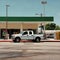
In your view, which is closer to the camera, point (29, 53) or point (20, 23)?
point (29, 53)

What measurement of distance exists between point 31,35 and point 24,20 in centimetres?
1821

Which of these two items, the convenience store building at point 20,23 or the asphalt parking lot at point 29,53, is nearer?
the asphalt parking lot at point 29,53

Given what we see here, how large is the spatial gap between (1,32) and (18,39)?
1803cm

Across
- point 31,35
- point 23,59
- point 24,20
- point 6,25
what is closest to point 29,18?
point 24,20

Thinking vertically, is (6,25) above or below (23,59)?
above

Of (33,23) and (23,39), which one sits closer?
(23,39)

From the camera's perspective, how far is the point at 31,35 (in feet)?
138

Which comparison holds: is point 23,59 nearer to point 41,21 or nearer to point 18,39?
point 18,39

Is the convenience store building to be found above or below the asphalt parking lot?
above

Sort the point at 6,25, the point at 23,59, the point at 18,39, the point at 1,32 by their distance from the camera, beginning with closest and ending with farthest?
the point at 23,59 → the point at 18,39 → the point at 6,25 → the point at 1,32

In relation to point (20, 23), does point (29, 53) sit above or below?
below

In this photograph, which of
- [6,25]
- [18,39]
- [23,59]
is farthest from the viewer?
[6,25]

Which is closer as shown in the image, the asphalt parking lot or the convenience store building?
the asphalt parking lot

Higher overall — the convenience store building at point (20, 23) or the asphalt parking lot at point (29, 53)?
the convenience store building at point (20, 23)
